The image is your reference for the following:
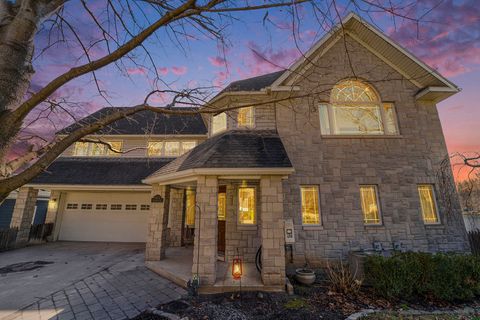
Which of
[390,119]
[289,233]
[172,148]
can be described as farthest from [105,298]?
[390,119]

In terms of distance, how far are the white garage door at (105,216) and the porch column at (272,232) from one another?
29.4 ft

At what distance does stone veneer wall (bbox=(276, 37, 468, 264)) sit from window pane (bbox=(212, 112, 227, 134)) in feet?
7.07

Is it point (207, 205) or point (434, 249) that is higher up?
point (207, 205)

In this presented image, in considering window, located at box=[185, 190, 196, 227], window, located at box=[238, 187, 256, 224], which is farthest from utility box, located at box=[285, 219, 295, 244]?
window, located at box=[185, 190, 196, 227]

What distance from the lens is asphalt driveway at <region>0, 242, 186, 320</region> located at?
429 cm

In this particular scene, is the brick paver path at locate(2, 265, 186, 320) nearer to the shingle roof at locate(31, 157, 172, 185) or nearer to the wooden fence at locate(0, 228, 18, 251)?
the shingle roof at locate(31, 157, 172, 185)

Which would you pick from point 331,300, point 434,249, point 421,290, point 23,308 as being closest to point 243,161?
point 331,300

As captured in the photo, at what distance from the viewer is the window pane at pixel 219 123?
27.7 ft

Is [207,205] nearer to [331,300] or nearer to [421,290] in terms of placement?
[331,300]

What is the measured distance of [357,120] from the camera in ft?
26.2

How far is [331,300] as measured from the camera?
4812 mm

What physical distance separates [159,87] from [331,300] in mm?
5768

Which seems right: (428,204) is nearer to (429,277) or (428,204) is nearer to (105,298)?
(429,277)

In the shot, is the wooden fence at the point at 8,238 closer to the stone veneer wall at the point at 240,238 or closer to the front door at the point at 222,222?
the front door at the point at 222,222
